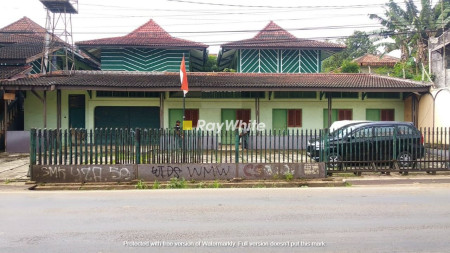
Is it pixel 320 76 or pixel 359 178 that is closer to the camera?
pixel 359 178

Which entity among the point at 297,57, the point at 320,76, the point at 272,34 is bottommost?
the point at 320,76

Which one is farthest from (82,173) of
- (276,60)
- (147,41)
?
(276,60)

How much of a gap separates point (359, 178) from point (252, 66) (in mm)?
15675

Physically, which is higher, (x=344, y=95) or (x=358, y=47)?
(x=358, y=47)

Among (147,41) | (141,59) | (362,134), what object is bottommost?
(362,134)

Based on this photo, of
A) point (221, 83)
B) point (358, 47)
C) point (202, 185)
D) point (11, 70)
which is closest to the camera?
point (202, 185)

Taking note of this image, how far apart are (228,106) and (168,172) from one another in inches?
450

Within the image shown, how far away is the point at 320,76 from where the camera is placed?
2295cm

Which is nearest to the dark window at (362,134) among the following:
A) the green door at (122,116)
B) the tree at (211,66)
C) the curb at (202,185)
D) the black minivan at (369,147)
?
the black minivan at (369,147)

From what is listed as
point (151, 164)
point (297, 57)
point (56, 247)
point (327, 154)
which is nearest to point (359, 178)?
point (327, 154)

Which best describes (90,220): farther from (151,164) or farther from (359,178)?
(359,178)

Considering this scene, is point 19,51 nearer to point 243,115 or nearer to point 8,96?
point 8,96

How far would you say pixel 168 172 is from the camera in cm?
1108

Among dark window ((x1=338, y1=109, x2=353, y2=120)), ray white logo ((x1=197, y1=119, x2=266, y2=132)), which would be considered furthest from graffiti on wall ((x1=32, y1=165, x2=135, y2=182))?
dark window ((x1=338, y1=109, x2=353, y2=120))
